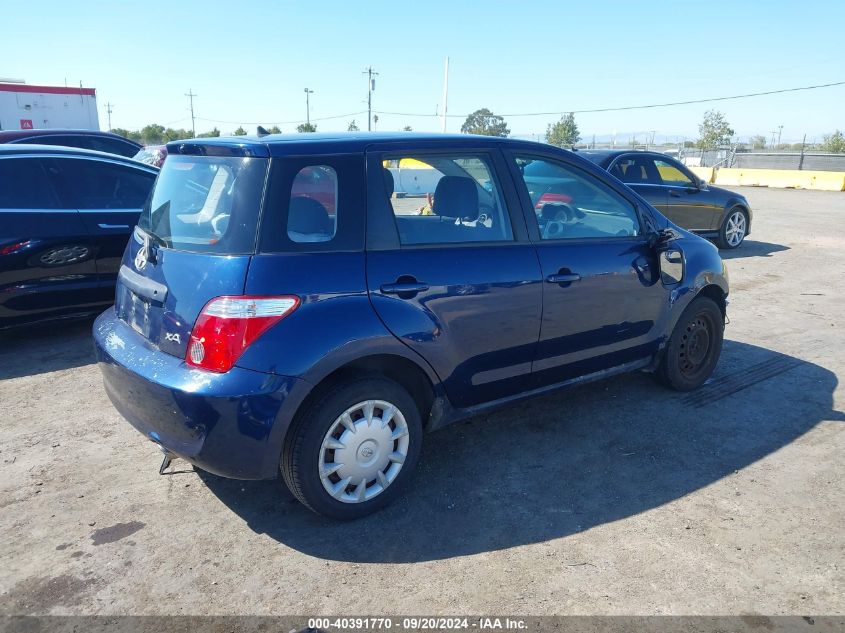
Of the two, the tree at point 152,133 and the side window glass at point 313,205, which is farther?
the tree at point 152,133

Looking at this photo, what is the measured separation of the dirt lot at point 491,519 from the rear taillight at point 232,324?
3.03 feet

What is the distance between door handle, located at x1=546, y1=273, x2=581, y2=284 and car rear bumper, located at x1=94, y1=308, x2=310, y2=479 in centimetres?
158

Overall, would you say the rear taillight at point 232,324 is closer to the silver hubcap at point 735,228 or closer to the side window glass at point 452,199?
the side window glass at point 452,199

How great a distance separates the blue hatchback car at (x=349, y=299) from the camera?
2656 mm

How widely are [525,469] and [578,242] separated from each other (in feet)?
4.55

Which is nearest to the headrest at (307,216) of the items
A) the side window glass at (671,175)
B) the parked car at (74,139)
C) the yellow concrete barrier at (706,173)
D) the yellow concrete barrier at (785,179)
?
the side window glass at (671,175)

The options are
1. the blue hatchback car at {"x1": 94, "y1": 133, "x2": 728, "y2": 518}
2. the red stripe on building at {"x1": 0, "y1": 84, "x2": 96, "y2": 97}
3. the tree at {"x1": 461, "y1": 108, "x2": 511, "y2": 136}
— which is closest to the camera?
the blue hatchback car at {"x1": 94, "y1": 133, "x2": 728, "y2": 518}

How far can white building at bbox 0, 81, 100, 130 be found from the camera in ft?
100

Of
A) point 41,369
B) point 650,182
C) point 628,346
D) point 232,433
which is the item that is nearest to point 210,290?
point 232,433

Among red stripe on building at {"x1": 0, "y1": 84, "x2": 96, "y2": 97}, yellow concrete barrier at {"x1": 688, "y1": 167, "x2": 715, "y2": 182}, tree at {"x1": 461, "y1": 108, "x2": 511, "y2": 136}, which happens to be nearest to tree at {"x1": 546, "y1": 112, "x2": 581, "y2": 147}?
A: tree at {"x1": 461, "y1": 108, "x2": 511, "y2": 136}

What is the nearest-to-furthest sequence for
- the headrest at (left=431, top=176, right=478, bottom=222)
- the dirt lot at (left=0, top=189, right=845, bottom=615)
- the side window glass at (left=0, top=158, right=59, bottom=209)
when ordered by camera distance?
the dirt lot at (left=0, top=189, right=845, bottom=615), the headrest at (left=431, top=176, right=478, bottom=222), the side window glass at (left=0, top=158, right=59, bottom=209)

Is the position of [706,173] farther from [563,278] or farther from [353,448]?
[353,448]

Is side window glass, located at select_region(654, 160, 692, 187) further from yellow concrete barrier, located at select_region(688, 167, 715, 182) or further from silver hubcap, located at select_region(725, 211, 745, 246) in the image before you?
yellow concrete barrier, located at select_region(688, 167, 715, 182)

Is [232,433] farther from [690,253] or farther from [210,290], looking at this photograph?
[690,253]
